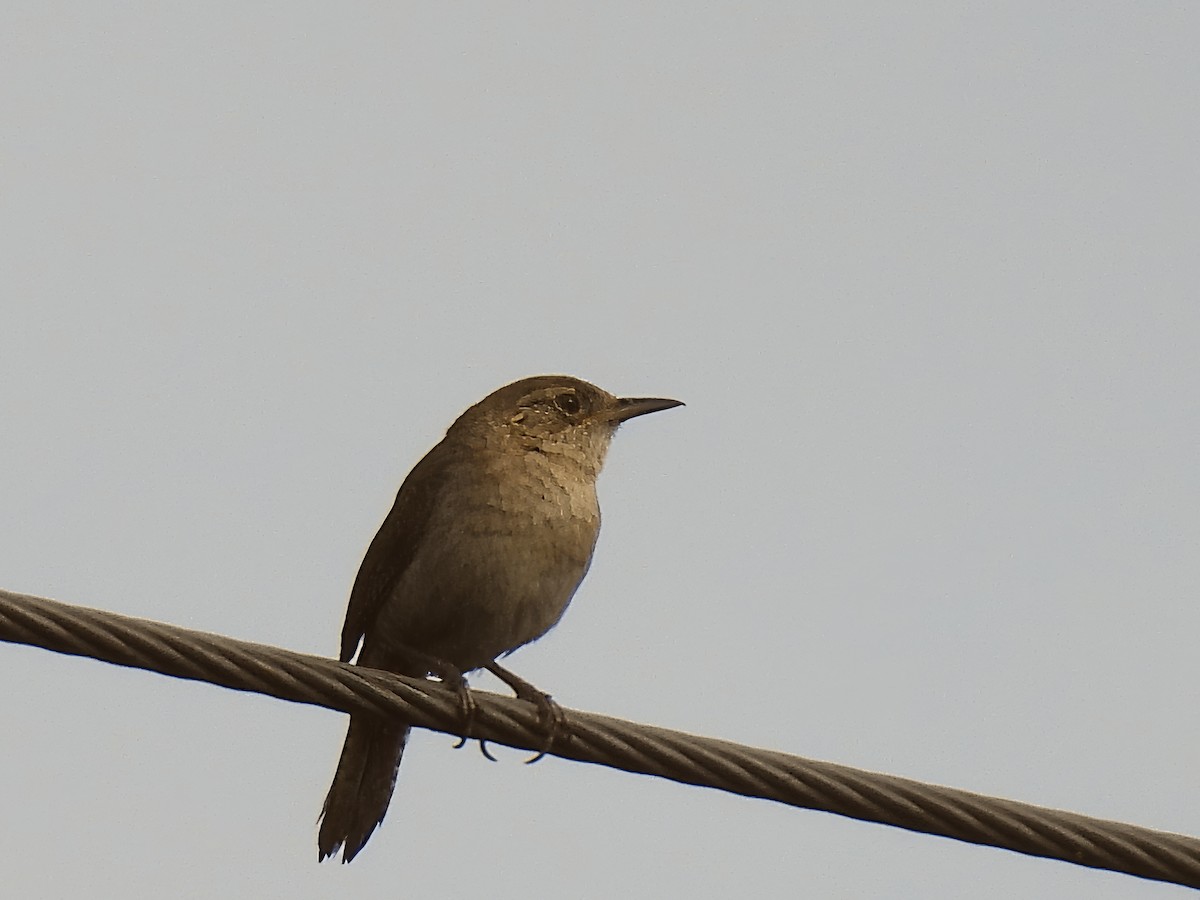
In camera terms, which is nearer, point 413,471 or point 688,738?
point 688,738

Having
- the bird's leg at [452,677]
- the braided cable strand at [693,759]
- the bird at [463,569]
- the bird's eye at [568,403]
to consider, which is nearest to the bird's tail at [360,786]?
the bird at [463,569]

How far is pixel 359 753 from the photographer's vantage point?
6.88m

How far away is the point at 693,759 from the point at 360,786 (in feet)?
8.81

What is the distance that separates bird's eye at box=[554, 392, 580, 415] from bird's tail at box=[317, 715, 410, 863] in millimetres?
1531

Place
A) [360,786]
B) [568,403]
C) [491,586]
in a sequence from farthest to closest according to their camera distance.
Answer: [568,403]
[360,786]
[491,586]

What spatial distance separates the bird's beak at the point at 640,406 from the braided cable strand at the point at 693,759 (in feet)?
10.5

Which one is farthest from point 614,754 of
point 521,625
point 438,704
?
point 521,625

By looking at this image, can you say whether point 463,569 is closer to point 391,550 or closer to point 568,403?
point 391,550

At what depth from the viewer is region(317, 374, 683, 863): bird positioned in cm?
656

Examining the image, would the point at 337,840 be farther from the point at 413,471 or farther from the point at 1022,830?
the point at 1022,830

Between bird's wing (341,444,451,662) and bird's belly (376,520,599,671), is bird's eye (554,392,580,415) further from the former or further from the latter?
bird's belly (376,520,599,671)

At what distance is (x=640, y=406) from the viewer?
7.80 metres

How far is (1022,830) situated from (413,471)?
357cm

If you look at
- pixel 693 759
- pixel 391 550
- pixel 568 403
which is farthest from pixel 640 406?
pixel 693 759
